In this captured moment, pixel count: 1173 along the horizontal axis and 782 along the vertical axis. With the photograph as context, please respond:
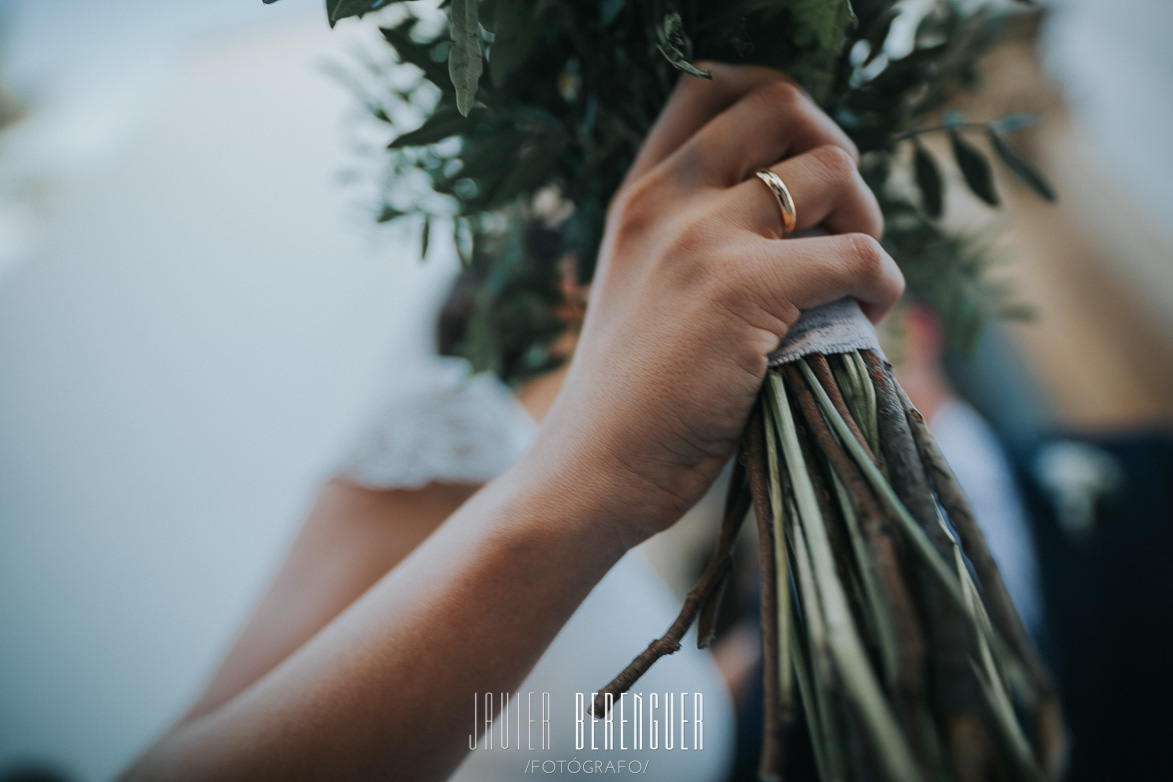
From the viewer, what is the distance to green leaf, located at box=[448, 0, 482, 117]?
0.34 m

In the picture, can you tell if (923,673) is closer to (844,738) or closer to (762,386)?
(844,738)

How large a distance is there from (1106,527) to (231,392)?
3234 mm

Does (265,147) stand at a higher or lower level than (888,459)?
higher

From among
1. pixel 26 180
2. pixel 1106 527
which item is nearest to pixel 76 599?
pixel 26 180

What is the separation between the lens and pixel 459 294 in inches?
47.8

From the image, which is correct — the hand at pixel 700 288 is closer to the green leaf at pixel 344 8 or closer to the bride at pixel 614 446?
the bride at pixel 614 446

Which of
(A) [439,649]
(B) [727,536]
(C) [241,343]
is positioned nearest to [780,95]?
(B) [727,536]

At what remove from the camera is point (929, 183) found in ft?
2.02

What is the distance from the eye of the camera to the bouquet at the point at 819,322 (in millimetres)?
284

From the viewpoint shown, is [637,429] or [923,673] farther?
[637,429]

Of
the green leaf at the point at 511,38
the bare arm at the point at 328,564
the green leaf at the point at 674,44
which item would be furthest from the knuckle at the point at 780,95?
the bare arm at the point at 328,564

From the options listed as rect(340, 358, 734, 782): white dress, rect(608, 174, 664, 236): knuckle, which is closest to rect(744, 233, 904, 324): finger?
rect(608, 174, 664, 236): knuckle

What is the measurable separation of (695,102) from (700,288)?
20 centimetres

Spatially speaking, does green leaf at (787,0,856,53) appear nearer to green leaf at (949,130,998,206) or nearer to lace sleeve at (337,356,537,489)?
green leaf at (949,130,998,206)
